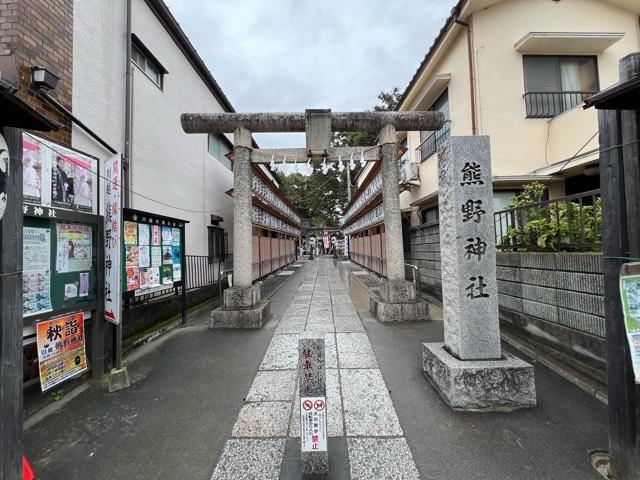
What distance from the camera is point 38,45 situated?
450 centimetres

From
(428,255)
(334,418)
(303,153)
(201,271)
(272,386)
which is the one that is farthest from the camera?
(428,255)

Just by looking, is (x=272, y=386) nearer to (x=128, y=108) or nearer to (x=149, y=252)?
(x=149, y=252)

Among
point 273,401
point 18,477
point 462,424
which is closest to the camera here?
point 18,477

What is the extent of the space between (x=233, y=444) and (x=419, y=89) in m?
13.3

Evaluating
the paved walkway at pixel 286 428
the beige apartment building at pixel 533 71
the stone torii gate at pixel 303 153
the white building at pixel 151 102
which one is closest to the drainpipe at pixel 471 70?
the beige apartment building at pixel 533 71

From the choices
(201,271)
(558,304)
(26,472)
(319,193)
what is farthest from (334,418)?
(319,193)

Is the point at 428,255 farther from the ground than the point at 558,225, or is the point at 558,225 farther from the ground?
the point at 558,225

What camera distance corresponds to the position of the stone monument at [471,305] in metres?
3.47

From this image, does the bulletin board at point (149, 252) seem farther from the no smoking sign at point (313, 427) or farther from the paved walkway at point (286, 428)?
the no smoking sign at point (313, 427)

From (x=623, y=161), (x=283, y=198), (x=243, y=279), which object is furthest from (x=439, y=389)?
(x=283, y=198)

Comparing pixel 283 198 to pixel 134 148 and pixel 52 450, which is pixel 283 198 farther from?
pixel 52 450

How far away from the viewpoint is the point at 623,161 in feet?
8.25

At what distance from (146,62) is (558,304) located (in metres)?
12.2

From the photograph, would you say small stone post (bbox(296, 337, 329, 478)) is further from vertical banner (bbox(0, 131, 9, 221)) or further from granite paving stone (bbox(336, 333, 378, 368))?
vertical banner (bbox(0, 131, 9, 221))
